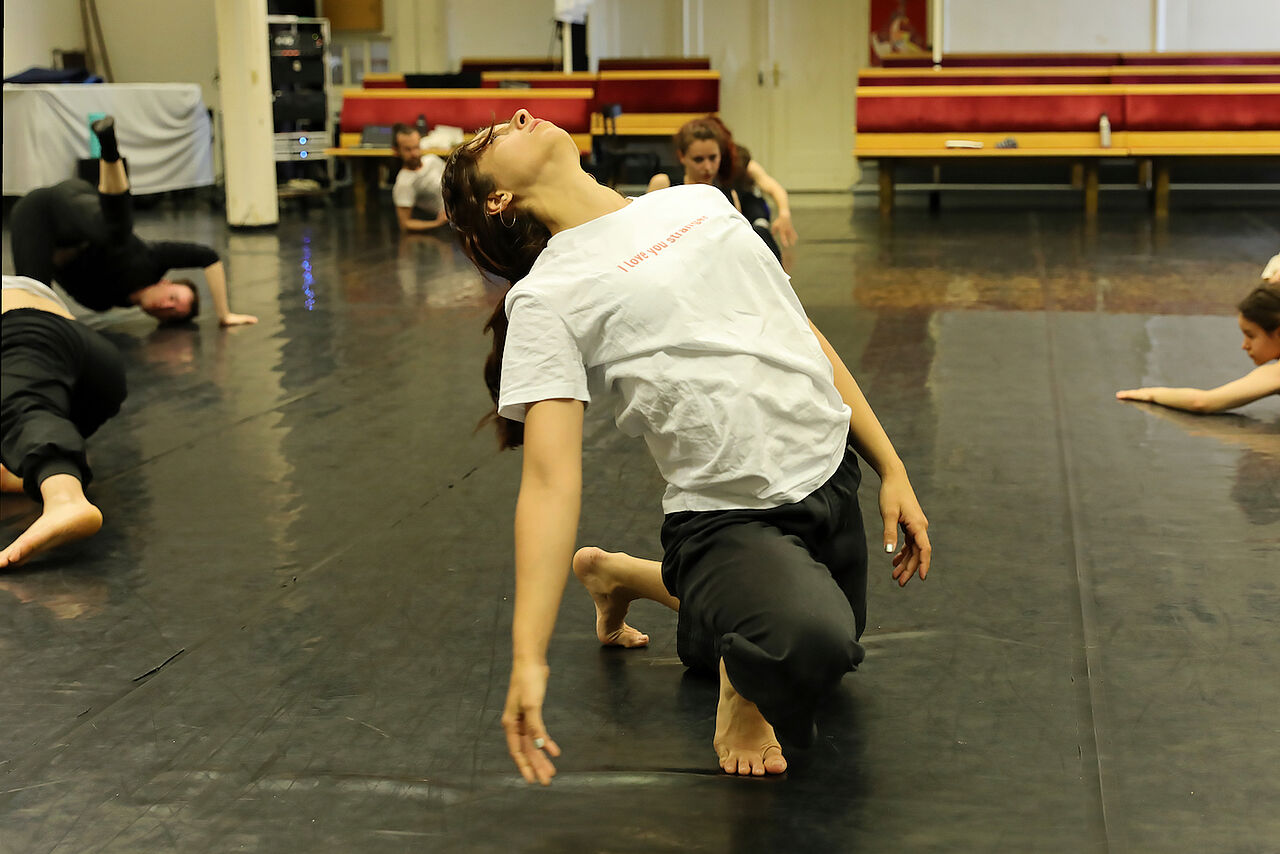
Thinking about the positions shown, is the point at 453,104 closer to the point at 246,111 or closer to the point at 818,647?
the point at 246,111

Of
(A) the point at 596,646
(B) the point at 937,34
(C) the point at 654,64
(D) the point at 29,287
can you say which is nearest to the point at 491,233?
(A) the point at 596,646

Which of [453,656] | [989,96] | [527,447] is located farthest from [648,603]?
[989,96]

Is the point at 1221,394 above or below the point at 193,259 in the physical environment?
below

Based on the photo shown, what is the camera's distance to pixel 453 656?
7.36 feet

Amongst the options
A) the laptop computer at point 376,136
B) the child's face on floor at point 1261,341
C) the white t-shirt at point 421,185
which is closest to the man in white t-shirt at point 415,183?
the white t-shirt at point 421,185

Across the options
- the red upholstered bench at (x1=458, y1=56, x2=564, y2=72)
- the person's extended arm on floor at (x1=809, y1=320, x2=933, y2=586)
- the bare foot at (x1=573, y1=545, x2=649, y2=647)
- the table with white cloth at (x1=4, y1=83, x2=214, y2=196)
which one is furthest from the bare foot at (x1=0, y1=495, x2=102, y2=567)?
the red upholstered bench at (x1=458, y1=56, x2=564, y2=72)

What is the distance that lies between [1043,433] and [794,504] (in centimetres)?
206

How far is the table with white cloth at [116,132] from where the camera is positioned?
10289 millimetres

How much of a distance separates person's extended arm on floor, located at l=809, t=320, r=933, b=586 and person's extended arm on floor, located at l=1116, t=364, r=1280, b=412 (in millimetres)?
2184

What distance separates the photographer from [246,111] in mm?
9148

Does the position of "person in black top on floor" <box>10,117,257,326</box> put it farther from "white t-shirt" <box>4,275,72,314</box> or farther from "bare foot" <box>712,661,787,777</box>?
"bare foot" <box>712,661,787,777</box>

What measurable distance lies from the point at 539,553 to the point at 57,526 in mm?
1602

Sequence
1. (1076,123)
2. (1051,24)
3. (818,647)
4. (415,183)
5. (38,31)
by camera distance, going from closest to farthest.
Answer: (818,647)
(415,183)
(1076,123)
(1051,24)
(38,31)

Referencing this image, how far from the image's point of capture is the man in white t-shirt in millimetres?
8969
